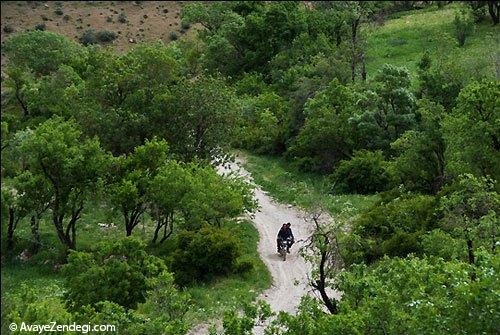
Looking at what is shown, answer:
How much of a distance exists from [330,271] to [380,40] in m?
38.3

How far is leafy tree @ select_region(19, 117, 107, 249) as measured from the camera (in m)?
24.3

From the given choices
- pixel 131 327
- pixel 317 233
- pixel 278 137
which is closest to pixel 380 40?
pixel 278 137

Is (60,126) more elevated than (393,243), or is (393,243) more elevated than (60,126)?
(60,126)

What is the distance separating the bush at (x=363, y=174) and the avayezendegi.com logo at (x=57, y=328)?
70.3ft

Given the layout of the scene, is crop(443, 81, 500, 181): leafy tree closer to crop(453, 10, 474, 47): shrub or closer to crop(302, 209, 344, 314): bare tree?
crop(302, 209, 344, 314): bare tree

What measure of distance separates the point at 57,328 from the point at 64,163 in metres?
13.3

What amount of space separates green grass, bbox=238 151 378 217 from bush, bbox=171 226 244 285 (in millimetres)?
4636

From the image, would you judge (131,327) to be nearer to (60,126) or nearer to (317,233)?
(317,233)

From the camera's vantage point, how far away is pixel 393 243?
22.9m

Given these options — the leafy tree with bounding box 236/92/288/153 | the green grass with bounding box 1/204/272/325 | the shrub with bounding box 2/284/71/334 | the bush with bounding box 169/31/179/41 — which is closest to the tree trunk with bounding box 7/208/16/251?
the green grass with bounding box 1/204/272/325

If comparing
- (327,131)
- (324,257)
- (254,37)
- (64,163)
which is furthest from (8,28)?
(324,257)

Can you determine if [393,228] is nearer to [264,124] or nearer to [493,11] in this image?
[264,124]

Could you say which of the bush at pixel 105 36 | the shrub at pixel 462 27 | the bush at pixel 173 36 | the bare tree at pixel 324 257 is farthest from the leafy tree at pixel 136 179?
the bush at pixel 173 36

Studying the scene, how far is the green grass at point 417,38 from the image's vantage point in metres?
41.6
